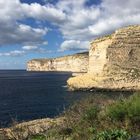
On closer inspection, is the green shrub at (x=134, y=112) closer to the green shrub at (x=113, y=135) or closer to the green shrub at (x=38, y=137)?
the green shrub at (x=113, y=135)

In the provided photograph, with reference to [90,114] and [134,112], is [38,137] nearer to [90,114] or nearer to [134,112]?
[90,114]

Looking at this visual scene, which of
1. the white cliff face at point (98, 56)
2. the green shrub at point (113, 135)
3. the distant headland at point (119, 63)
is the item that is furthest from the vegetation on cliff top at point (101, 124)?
the white cliff face at point (98, 56)

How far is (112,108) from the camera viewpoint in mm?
13617

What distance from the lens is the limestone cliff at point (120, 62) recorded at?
244 ft

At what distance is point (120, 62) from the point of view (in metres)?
76.6

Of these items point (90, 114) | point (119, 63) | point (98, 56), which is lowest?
point (90, 114)

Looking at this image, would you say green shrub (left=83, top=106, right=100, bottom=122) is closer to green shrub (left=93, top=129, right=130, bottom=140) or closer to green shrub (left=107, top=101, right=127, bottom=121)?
green shrub (left=107, top=101, right=127, bottom=121)

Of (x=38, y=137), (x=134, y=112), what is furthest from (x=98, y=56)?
(x=134, y=112)

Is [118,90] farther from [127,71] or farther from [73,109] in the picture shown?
[73,109]

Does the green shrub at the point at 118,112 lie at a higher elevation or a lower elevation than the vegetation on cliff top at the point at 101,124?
higher

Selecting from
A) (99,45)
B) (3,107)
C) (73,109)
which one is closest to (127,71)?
(99,45)

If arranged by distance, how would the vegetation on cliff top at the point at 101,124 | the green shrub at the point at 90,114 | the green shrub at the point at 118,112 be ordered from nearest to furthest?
the vegetation on cliff top at the point at 101,124
the green shrub at the point at 118,112
the green shrub at the point at 90,114

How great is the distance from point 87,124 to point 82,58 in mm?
184613

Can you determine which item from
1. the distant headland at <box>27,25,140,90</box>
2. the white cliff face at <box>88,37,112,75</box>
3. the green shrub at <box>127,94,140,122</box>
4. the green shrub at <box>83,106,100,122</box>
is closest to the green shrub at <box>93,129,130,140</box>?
the green shrub at <box>127,94,140,122</box>
